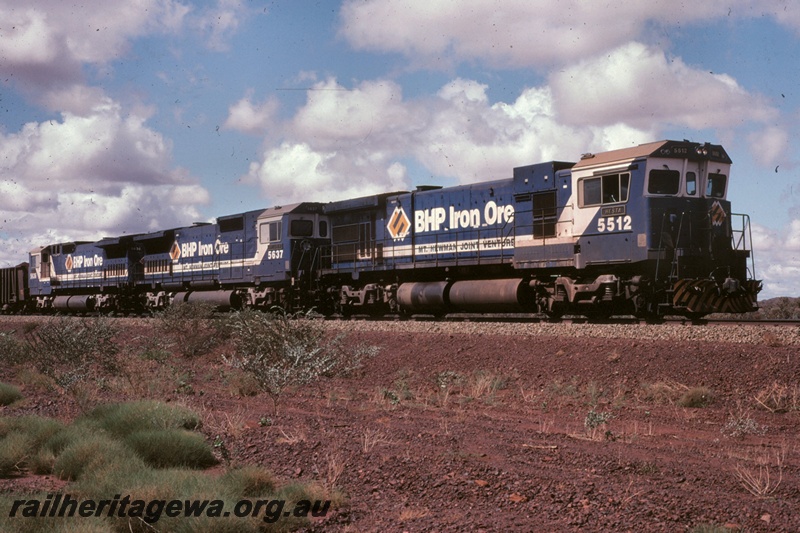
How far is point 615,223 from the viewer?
60.2 ft

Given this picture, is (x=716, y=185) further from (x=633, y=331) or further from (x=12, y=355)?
(x=12, y=355)

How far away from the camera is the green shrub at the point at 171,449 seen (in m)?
9.02

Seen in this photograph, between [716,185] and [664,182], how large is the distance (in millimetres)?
1949

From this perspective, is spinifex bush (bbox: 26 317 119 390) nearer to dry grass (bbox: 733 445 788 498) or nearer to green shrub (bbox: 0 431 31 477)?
green shrub (bbox: 0 431 31 477)

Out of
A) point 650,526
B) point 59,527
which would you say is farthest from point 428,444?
point 59,527

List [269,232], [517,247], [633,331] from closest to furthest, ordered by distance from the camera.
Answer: [633,331] < [517,247] < [269,232]

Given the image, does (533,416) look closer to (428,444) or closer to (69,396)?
(428,444)

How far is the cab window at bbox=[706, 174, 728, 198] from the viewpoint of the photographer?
18.7 meters

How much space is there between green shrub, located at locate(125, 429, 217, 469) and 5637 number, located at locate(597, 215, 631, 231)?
481 inches

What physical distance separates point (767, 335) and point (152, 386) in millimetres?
12690

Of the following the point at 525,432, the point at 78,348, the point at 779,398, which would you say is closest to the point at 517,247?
the point at 779,398

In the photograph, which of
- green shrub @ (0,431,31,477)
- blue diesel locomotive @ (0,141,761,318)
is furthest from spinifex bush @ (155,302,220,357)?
green shrub @ (0,431,31,477)

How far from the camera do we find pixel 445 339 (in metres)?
18.8

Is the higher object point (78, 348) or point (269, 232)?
point (269, 232)
